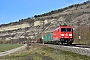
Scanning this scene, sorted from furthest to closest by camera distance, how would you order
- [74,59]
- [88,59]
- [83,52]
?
[83,52], [74,59], [88,59]

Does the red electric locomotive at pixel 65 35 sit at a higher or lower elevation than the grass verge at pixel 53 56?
higher

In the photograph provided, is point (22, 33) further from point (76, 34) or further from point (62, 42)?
point (62, 42)

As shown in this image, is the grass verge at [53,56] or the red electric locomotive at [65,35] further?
the red electric locomotive at [65,35]

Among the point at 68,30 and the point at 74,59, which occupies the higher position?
the point at 68,30

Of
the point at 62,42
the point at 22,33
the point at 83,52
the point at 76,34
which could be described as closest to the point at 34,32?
the point at 22,33

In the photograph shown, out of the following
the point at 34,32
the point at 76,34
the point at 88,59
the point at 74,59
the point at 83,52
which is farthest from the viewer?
the point at 34,32

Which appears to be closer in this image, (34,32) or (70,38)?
(70,38)

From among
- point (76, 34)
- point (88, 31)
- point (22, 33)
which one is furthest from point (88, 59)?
point (22, 33)

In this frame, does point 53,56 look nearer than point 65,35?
Yes

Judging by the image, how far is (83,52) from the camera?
27.2m

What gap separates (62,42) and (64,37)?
6.18ft

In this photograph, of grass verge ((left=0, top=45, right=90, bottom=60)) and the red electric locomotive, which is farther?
the red electric locomotive

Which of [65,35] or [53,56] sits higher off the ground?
[65,35]

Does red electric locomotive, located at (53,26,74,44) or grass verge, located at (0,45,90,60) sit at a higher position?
red electric locomotive, located at (53,26,74,44)
